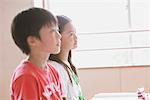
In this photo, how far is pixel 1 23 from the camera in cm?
273

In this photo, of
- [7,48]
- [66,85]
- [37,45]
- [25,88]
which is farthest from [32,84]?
[7,48]

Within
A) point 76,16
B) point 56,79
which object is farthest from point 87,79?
point 56,79

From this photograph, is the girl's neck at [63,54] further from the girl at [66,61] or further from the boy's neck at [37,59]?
the boy's neck at [37,59]

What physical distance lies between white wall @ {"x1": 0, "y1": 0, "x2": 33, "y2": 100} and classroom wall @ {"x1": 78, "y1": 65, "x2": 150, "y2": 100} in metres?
0.63

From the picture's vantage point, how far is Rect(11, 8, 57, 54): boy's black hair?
40.4 inches

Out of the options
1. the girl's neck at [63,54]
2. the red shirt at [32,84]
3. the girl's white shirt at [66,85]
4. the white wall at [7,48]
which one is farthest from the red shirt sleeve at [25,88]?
the white wall at [7,48]

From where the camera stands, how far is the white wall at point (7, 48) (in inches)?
107

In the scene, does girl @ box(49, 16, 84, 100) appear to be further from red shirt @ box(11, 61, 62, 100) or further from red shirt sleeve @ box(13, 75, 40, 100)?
red shirt sleeve @ box(13, 75, 40, 100)

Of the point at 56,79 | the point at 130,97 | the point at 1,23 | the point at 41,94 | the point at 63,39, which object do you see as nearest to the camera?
the point at 41,94

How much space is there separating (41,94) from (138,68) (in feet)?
6.15

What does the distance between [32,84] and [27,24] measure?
0.66 feet

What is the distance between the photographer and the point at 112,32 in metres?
2.95

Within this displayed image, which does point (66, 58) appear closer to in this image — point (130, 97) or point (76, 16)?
point (130, 97)

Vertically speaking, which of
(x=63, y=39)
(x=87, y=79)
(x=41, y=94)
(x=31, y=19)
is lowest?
(x=87, y=79)
